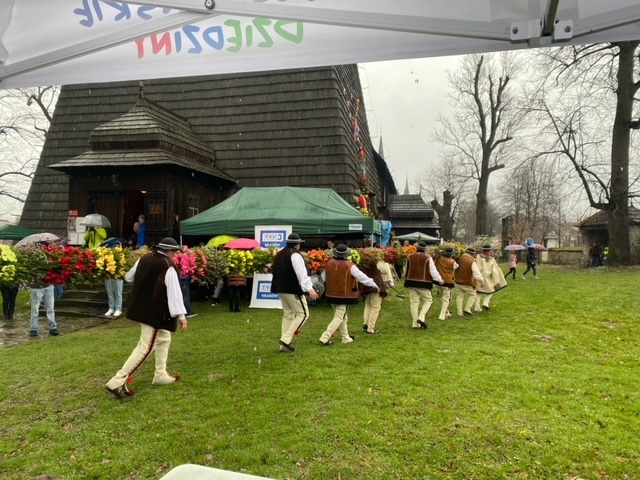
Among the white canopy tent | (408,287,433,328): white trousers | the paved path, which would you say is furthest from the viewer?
(408,287,433,328): white trousers

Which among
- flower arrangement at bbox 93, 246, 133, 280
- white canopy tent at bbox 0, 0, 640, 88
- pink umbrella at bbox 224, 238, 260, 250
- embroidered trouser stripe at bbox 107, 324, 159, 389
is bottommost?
embroidered trouser stripe at bbox 107, 324, 159, 389

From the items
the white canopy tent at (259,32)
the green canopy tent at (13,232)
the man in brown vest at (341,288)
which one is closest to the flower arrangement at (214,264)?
the man in brown vest at (341,288)

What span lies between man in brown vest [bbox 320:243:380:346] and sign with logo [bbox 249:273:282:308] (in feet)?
12.8

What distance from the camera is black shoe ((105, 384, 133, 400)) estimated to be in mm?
5066

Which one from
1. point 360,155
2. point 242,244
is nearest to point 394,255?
point 242,244

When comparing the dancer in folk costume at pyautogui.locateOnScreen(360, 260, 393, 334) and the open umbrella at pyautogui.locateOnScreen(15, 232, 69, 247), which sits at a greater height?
the open umbrella at pyautogui.locateOnScreen(15, 232, 69, 247)

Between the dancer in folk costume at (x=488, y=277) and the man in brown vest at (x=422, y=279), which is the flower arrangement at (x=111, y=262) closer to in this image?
the man in brown vest at (x=422, y=279)

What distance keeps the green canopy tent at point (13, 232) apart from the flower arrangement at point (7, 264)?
36.6 ft

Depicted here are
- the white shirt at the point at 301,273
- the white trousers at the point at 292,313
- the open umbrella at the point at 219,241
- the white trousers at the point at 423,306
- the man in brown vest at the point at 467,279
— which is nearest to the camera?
the white shirt at the point at 301,273

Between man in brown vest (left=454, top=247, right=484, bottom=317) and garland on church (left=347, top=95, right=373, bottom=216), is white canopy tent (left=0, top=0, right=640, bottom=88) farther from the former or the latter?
garland on church (left=347, top=95, right=373, bottom=216)

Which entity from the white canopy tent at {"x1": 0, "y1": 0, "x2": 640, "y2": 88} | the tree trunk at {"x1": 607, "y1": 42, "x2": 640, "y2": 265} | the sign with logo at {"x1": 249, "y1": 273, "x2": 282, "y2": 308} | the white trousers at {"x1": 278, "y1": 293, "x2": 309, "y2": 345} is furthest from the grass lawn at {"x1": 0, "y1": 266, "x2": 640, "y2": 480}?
the tree trunk at {"x1": 607, "y1": 42, "x2": 640, "y2": 265}

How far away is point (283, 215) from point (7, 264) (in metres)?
7.22

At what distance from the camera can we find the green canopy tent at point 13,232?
14.5m

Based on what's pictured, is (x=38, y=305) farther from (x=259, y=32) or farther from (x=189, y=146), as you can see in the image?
(x=259, y=32)
